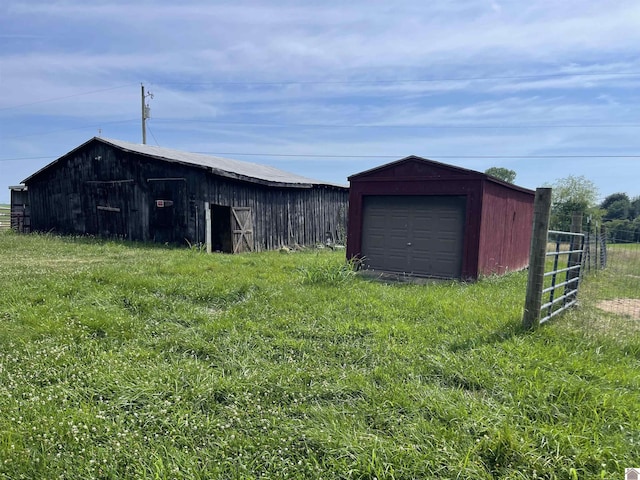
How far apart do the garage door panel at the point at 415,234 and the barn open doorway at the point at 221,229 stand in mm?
6185

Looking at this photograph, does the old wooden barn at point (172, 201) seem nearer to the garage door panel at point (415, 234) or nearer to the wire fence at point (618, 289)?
the garage door panel at point (415, 234)

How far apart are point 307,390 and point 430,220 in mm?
6769

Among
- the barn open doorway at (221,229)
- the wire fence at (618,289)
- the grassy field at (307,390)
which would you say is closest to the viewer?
the grassy field at (307,390)

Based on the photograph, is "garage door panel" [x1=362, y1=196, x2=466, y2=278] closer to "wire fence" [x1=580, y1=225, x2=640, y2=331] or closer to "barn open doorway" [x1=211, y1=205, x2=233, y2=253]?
"wire fence" [x1=580, y1=225, x2=640, y2=331]

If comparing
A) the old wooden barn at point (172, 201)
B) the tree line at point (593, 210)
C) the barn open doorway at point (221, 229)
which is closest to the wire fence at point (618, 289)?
the tree line at point (593, 210)

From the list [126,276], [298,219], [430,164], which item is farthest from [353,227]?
[298,219]

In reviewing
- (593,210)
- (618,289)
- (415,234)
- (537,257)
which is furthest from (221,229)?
(593,210)

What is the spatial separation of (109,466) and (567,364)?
11.8 feet

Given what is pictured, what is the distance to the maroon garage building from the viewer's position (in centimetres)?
862

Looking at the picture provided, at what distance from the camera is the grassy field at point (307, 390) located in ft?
7.75

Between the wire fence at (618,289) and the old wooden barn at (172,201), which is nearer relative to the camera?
the wire fence at (618,289)

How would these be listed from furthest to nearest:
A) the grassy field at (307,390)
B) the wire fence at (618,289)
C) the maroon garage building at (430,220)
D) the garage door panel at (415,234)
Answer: the garage door panel at (415,234), the maroon garage building at (430,220), the wire fence at (618,289), the grassy field at (307,390)

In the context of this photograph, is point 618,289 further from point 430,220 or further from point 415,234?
point 415,234

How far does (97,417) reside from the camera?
2.78 metres
